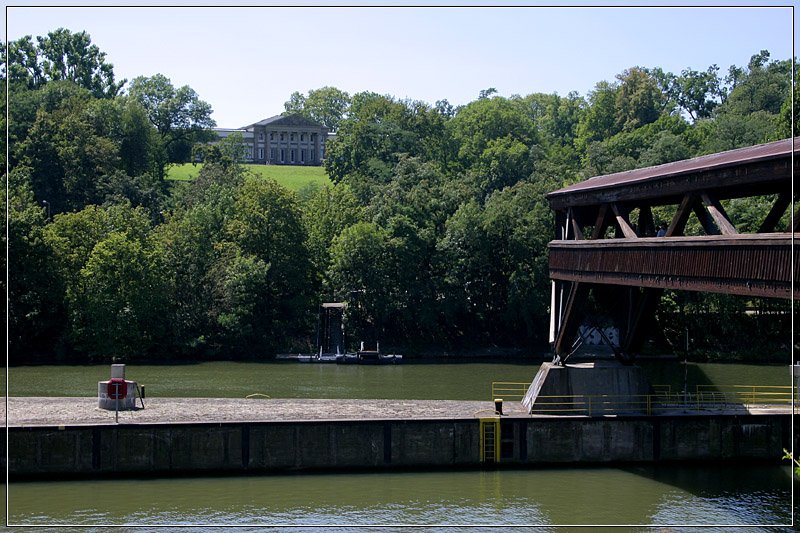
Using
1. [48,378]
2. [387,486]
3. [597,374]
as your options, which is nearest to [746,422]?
[597,374]

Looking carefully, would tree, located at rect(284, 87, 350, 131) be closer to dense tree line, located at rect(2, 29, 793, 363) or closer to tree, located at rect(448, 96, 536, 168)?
tree, located at rect(448, 96, 536, 168)

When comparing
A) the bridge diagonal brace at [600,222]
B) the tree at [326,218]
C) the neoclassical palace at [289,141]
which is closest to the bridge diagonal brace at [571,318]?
the bridge diagonal brace at [600,222]

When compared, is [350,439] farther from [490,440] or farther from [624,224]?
[624,224]

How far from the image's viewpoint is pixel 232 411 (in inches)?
1604

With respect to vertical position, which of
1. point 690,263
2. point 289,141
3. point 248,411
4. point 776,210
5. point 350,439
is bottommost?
point 350,439

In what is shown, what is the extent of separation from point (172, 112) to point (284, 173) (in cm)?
2034

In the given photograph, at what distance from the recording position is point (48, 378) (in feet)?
200

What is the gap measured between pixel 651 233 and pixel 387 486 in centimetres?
1406

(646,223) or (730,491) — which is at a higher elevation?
(646,223)

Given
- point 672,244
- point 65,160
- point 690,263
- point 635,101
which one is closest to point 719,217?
point 690,263

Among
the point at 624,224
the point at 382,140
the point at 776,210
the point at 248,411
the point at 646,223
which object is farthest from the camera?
the point at 382,140

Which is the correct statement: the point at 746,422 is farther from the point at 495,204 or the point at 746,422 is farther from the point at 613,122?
the point at 613,122

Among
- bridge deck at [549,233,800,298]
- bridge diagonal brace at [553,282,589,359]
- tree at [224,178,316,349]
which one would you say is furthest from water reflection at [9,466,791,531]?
tree at [224,178,316,349]

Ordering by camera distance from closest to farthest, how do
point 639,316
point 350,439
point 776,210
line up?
point 776,210 < point 350,439 < point 639,316
